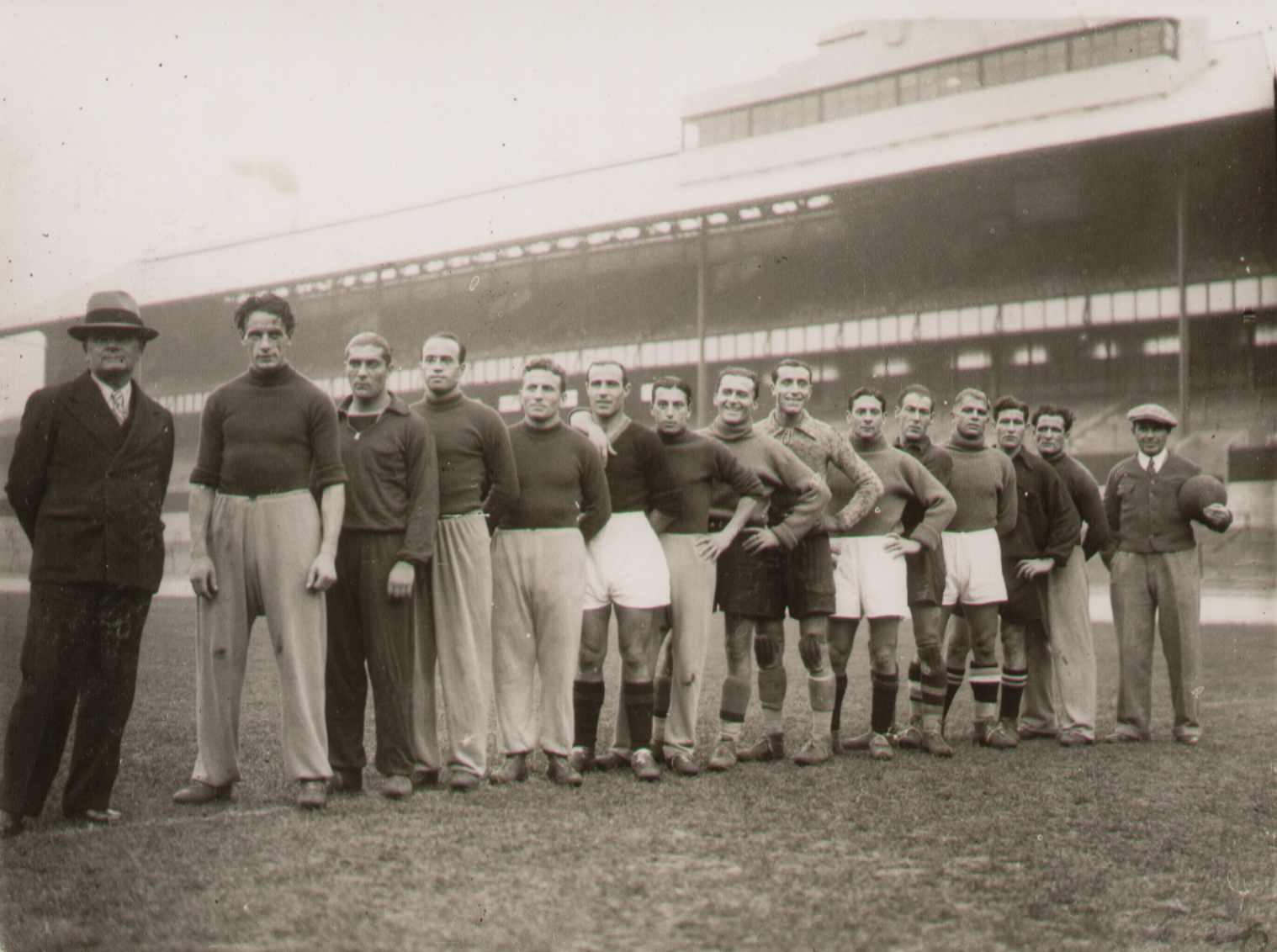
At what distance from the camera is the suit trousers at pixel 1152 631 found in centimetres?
699

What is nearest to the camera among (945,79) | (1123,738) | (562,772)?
(562,772)

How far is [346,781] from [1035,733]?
4278 mm

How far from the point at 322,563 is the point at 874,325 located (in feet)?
81.3

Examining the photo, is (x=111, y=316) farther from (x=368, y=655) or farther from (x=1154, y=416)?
(x=1154, y=416)

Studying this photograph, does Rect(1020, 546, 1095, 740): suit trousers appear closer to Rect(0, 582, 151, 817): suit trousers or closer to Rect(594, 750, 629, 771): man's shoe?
Rect(594, 750, 629, 771): man's shoe

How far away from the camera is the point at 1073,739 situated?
688 centimetres

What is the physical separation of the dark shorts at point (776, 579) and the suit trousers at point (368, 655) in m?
1.76

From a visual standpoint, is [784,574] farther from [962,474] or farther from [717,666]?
[717,666]

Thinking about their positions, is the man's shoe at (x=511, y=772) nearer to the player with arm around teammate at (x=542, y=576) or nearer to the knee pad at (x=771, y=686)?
the player with arm around teammate at (x=542, y=576)

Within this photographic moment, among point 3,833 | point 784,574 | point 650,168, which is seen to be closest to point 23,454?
point 3,833

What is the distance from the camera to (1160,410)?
7.22m

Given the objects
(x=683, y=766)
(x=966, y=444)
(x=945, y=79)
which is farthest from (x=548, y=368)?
(x=945, y=79)

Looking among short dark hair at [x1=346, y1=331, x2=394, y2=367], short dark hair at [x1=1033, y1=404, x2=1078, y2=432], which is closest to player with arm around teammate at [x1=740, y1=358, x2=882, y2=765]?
short dark hair at [x1=1033, y1=404, x2=1078, y2=432]

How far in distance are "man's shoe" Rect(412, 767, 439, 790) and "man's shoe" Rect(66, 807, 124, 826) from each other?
48.6 inches
